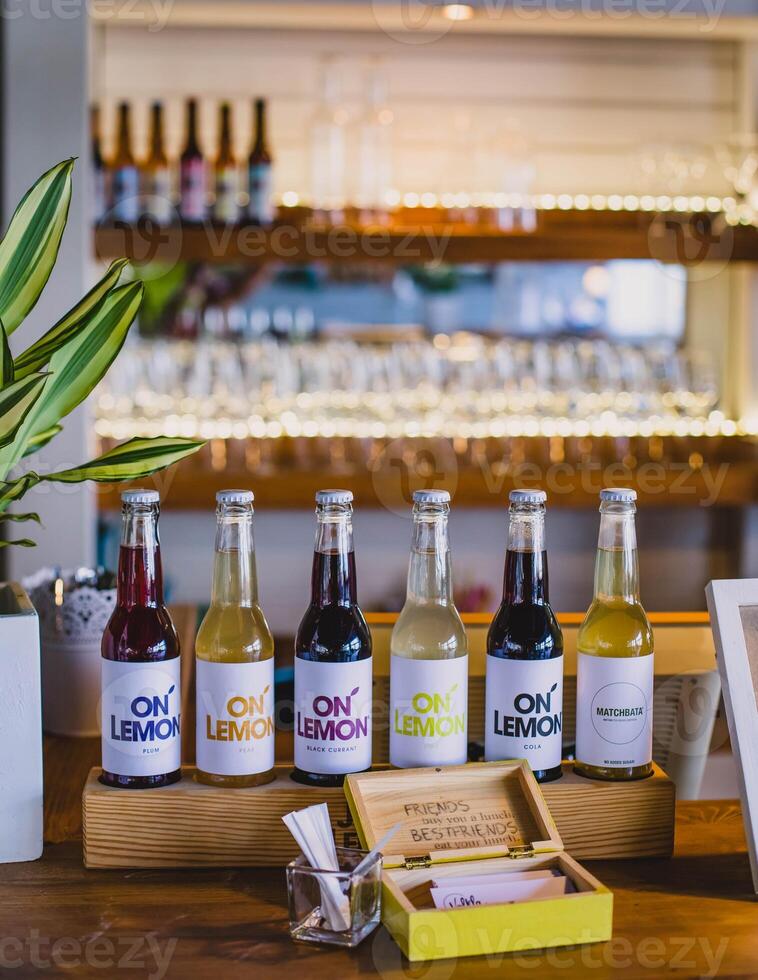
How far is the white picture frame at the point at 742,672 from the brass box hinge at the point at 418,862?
24 centimetres

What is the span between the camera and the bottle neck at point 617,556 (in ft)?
3.04

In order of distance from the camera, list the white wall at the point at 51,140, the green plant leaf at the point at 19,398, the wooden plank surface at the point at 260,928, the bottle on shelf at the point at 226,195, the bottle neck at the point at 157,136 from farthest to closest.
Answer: the bottle neck at the point at 157,136 → the bottle on shelf at the point at 226,195 → the white wall at the point at 51,140 → the green plant leaf at the point at 19,398 → the wooden plank surface at the point at 260,928

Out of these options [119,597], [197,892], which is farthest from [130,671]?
[197,892]

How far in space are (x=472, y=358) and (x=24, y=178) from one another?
1080 mm

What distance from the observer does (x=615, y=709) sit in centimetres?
93

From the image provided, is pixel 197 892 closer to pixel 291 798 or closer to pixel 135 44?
pixel 291 798

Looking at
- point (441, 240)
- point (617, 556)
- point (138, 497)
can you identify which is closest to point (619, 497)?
point (617, 556)

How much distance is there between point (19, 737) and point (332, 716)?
0.24m

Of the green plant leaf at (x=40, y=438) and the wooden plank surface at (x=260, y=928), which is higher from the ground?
the green plant leaf at (x=40, y=438)

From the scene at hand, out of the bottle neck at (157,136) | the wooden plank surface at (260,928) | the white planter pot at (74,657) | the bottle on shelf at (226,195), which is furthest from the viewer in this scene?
the bottle neck at (157,136)

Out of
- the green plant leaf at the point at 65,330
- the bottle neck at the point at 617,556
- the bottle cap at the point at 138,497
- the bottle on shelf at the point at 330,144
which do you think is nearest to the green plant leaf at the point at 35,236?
the green plant leaf at the point at 65,330

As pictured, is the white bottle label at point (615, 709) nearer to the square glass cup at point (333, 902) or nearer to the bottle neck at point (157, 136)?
the square glass cup at point (333, 902)

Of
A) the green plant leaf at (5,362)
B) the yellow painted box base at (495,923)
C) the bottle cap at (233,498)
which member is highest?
the green plant leaf at (5,362)

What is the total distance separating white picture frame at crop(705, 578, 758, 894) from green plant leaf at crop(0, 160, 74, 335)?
0.57 meters
